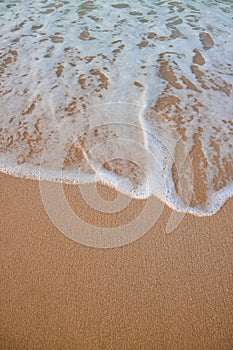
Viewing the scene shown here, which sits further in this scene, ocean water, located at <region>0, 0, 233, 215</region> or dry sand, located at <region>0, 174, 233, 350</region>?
ocean water, located at <region>0, 0, 233, 215</region>

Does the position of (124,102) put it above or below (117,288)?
above

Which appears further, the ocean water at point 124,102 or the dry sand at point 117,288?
the ocean water at point 124,102

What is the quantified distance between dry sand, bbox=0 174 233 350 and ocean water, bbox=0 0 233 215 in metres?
0.29

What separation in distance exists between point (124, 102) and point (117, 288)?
1.63 meters

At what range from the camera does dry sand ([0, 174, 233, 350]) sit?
5.08ft

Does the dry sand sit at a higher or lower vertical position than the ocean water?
lower

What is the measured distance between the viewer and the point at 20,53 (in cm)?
369

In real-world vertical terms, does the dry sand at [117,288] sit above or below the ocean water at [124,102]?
below

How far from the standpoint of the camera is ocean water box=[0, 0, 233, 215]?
2.29 m

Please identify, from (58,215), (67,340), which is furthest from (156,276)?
(58,215)

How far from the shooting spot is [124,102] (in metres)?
2.96

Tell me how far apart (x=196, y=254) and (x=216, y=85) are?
173 cm

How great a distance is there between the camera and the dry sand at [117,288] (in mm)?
1548

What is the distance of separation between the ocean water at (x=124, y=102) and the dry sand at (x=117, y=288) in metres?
0.29
